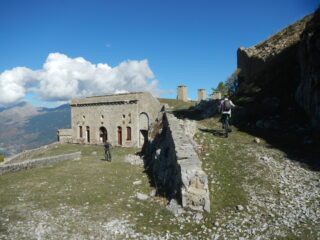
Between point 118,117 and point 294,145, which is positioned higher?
point 118,117

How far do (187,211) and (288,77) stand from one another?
16.4 m

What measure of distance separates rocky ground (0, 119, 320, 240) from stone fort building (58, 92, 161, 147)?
21006mm

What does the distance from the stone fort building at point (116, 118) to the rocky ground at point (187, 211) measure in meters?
21.0

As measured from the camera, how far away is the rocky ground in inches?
269

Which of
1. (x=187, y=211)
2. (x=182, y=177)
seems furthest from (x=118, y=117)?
(x=187, y=211)

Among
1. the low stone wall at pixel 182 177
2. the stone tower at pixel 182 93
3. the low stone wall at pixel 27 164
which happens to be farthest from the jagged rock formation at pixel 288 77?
the stone tower at pixel 182 93

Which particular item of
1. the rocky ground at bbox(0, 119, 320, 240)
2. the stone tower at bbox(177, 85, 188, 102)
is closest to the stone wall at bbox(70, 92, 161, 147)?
the stone tower at bbox(177, 85, 188, 102)

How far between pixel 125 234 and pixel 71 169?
422 inches

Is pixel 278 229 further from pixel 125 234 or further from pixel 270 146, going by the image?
pixel 270 146

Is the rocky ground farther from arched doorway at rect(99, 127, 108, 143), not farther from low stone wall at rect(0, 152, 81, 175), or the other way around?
arched doorway at rect(99, 127, 108, 143)

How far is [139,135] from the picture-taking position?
112 feet

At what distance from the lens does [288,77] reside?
1909cm

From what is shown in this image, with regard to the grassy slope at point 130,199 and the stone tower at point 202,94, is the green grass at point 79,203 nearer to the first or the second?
the grassy slope at point 130,199

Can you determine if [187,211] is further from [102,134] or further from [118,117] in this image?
[102,134]
